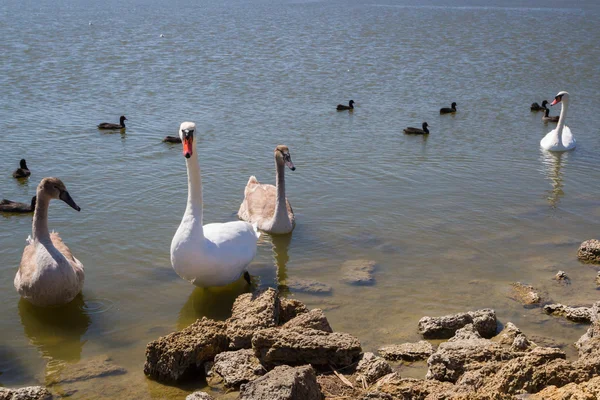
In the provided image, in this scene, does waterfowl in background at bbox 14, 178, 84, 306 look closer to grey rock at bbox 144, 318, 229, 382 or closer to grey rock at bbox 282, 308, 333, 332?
grey rock at bbox 144, 318, 229, 382

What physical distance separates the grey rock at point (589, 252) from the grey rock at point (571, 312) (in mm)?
1913

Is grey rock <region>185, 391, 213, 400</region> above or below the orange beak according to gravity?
below

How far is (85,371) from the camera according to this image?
21.0 ft

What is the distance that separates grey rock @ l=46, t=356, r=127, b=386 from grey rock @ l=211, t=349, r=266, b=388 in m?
0.95

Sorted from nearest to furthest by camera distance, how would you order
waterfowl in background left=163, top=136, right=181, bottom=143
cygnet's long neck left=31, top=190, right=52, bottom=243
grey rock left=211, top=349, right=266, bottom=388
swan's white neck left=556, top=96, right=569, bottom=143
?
1. grey rock left=211, top=349, right=266, bottom=388
2. cygnet's long neck left=31, top=190, right=52, bottom=243
3. waterfowl in background left=163, top=136, right=181, bottom=143
4. swan's white neck left=556, top=96, right=569, bottom=143

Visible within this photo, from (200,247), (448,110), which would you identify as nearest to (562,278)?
(200,247)

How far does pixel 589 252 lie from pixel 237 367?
521cm

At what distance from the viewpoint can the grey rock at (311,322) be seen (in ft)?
21.1

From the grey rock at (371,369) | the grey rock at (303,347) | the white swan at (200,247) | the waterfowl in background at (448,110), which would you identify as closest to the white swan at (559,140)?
the waterfowl in background at (448,110)

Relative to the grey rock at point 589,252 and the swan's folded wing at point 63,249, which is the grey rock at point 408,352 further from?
the grey rock at point 589,252

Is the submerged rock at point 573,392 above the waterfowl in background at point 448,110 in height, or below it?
below

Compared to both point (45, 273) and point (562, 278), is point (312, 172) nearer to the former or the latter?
point (562, 278)

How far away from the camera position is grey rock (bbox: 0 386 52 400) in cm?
565

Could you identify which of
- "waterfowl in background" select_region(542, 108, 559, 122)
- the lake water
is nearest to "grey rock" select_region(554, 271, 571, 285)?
the lake water
